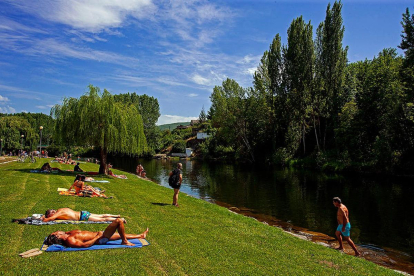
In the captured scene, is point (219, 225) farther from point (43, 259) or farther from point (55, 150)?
point (55, 150)

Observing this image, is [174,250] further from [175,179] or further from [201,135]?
[201,135]

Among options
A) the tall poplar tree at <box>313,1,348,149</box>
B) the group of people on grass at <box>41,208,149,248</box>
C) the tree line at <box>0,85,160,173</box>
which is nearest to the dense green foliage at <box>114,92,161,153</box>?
the tall poplar tree at <box>313,1,348,149</box>

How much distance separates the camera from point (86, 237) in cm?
768

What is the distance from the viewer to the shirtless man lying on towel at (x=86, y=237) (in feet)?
24.2

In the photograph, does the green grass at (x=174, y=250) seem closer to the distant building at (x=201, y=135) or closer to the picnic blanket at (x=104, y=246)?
the picnic blanket at (x=104, y=246)

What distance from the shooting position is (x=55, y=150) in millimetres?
88188

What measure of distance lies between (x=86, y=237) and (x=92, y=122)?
15.8 meters

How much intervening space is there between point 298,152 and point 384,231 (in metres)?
41.1

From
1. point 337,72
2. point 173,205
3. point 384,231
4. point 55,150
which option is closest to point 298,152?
point 337,72

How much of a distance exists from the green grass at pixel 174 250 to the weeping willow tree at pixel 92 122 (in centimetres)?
938

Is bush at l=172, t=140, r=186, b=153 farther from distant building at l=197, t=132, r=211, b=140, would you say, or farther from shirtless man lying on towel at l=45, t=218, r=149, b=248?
shirtless man lying on towel at l=45, t=218, r=149, b=248

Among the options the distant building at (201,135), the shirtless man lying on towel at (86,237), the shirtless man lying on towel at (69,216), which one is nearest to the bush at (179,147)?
the distant building at (201,135)

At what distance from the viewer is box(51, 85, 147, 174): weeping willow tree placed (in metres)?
21.8

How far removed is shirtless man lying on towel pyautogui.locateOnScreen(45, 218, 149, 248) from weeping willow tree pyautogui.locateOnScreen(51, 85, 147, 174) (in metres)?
15.0
